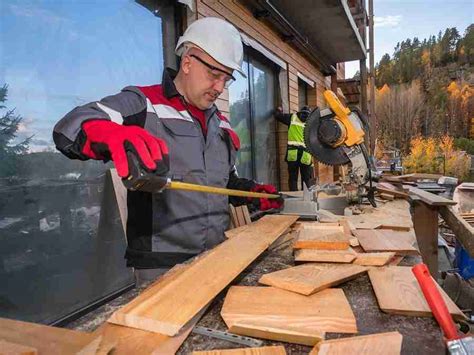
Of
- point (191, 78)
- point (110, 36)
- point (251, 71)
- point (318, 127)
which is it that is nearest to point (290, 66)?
point (251, 71)

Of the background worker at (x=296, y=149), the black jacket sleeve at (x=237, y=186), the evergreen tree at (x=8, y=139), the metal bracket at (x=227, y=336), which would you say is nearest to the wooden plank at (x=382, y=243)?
the black jacket sleeve at (x=237, y=186)

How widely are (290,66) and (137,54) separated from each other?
4.08 metres

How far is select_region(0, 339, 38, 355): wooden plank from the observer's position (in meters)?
0.74

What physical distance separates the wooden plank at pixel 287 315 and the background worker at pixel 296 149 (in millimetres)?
4613

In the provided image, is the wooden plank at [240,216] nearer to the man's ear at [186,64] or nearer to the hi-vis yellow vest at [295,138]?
the man's ear at [186,64]

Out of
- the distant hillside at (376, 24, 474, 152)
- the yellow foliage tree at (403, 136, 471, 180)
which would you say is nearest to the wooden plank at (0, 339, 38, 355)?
the yellow foliage tree at (403, 136, 471, 180)

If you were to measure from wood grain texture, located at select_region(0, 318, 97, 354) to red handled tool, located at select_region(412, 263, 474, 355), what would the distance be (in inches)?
33.1

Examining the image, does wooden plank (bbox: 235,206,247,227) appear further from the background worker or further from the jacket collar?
the background worker

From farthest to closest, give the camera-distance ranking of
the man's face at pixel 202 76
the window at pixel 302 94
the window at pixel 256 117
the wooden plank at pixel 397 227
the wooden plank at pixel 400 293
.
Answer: the window at pixel 302 94 < the window at pixel 256 117 < the wooden plank at pixel 397 227 < the man's face at pixel 202 76 < the wooden plank at pixel 400 293

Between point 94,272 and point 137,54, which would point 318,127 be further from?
point 94,272

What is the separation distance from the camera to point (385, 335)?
833 millimetres

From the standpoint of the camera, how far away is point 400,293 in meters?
1.15

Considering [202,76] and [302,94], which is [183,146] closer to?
[202,76]

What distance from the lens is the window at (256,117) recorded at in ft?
16.2
